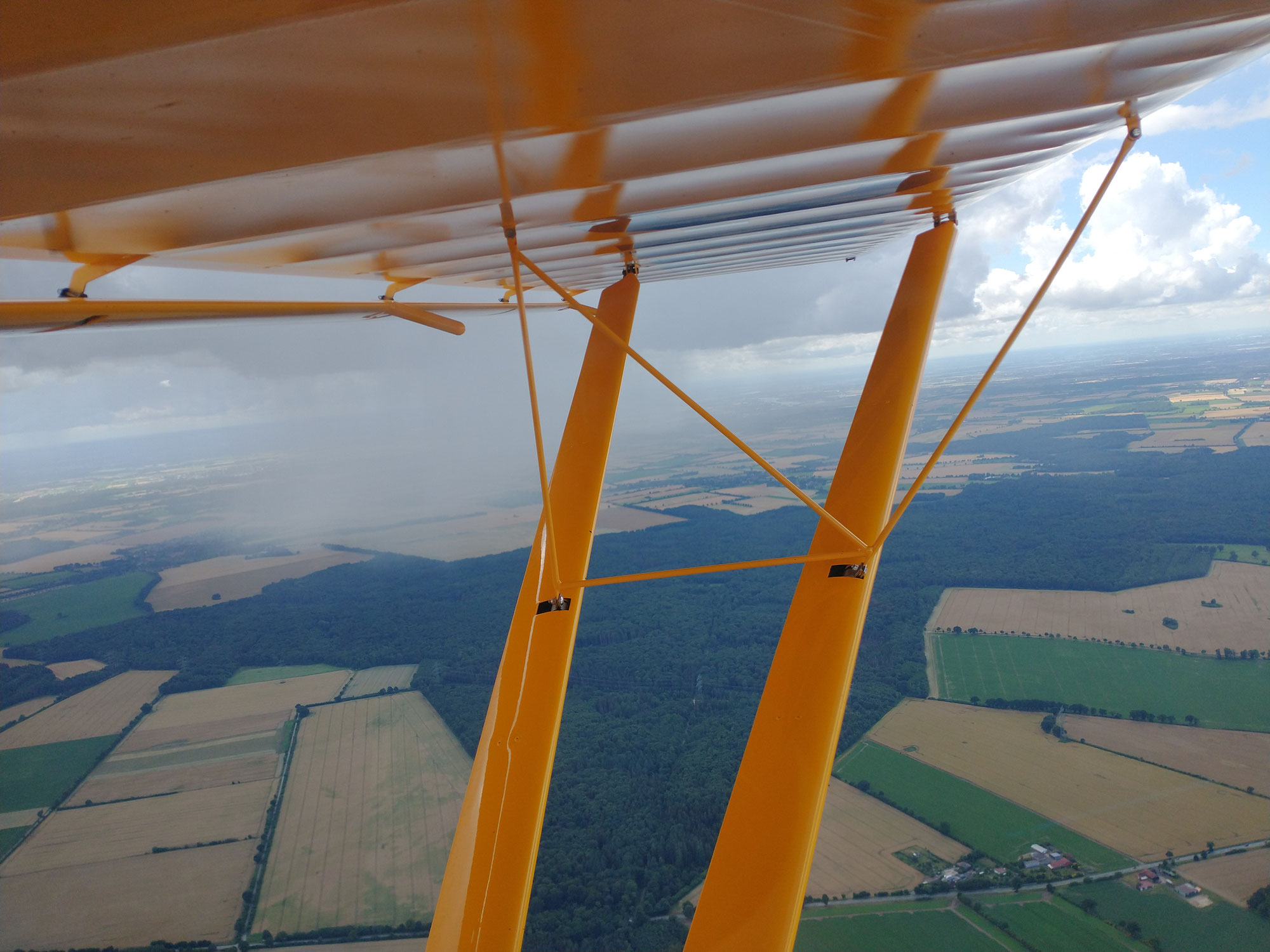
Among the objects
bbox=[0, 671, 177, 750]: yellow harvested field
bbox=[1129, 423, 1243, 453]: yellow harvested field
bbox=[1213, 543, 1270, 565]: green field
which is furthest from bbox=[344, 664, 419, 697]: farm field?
bbox=[1129, 423, 1243, 453]: yellow harvested field

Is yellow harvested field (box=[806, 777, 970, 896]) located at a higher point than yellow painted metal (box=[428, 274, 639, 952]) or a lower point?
lower

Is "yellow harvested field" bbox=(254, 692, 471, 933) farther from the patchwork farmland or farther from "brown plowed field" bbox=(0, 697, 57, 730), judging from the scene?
"brown plowed field" bbox=(0, 697, 57, 730)

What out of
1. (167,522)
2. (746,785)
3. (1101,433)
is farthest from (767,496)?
(167,522)

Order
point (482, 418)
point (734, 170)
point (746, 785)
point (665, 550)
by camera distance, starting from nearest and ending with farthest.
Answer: point (734, 170) < point (746, 785) < point (665, 550) < point (482, 418)

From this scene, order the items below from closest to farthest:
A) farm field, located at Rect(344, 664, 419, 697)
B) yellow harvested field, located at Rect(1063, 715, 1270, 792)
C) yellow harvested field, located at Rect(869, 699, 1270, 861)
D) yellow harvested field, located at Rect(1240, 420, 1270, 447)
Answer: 1. yellow harvested field, located at Rect(869, 699, 1270, 861)
2. yellow harvested field, located at Rect(1063, 715, 1270, 792)
3. farm field, located at Rect(344, 664, 419, 697)
4. yellow harvested field, located at Rect(1240, 420, 1270, 447)

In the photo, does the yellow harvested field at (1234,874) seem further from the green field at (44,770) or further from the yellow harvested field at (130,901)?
the green field at (44,770)

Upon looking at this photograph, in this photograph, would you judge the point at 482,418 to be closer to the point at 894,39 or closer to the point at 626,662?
the point at 626,662

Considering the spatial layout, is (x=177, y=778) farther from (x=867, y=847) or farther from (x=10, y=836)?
(x=867, y=847)

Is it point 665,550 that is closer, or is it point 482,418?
point 665,550
